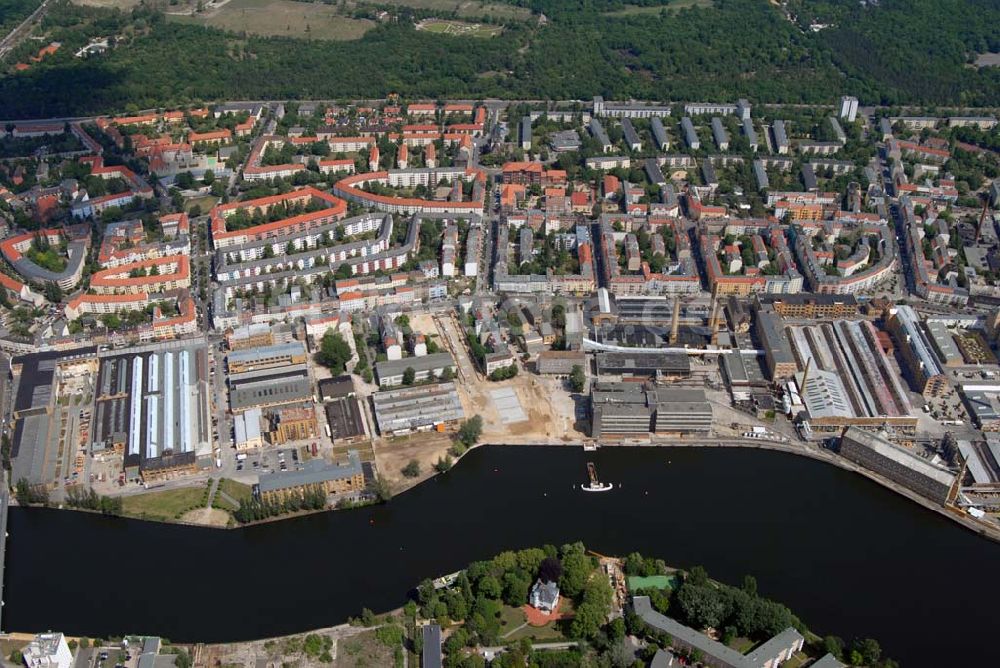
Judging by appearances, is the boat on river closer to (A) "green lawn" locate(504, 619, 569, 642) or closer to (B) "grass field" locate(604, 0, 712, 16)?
(A) "green lawn" locate(504, 619, 569, 642)

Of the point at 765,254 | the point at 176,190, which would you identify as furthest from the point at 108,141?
the point at 765,254

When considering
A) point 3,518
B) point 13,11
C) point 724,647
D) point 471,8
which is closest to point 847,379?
point 724,647

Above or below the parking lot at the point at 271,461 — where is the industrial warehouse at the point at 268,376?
above

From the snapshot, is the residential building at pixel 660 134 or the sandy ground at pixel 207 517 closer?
the sandy ground at pixel 207 517

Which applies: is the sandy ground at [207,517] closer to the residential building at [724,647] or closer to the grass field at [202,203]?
the residential building at [724,647]

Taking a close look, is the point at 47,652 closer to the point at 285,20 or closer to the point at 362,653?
the point at 362,653

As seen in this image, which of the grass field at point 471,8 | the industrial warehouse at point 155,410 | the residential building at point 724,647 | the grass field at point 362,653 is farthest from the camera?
the grass field at point 471,8

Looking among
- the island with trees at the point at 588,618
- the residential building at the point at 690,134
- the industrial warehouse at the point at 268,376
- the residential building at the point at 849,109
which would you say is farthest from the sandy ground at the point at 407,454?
the residential building at the point at 849,109

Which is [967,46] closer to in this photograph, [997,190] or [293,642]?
[997,190]
